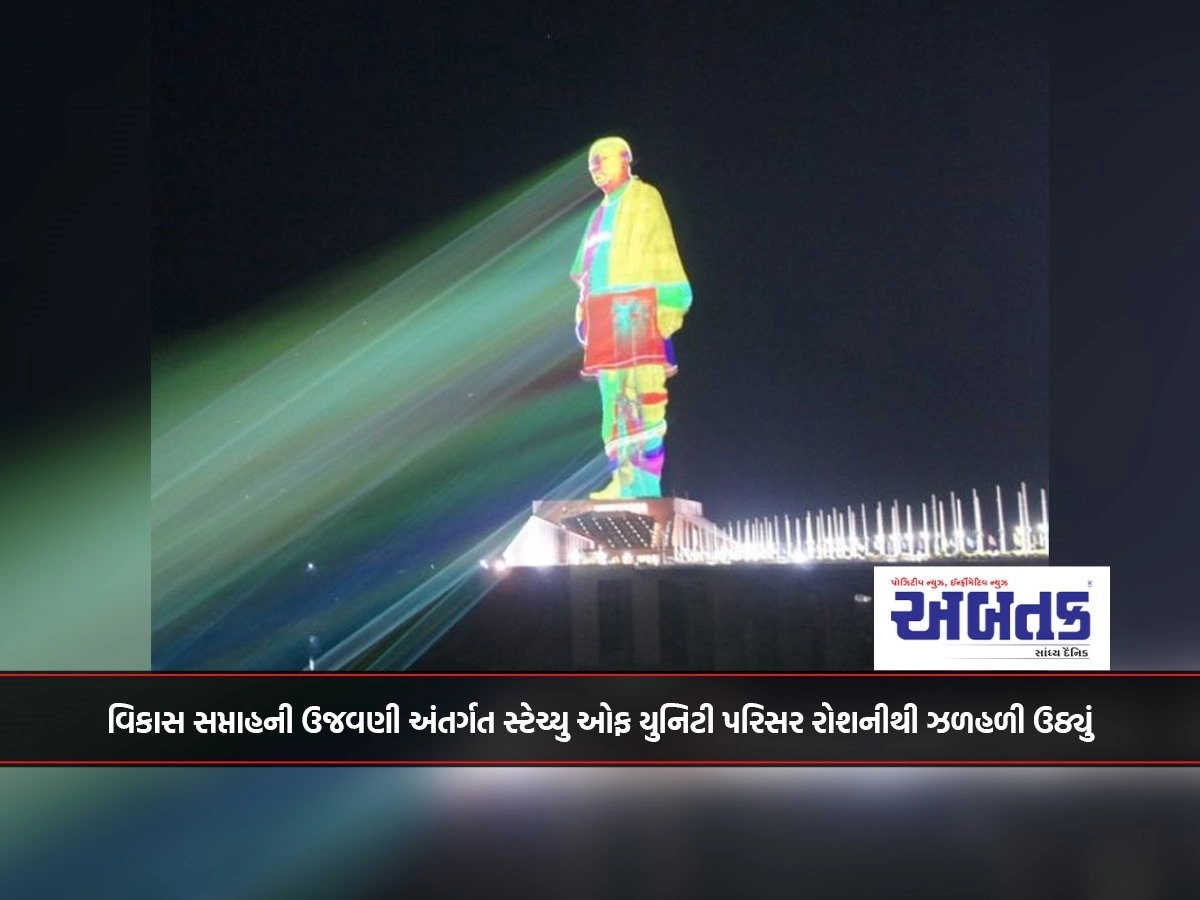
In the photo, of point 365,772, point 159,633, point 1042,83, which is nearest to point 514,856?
point 365,772

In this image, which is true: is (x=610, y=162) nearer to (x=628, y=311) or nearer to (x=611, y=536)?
(x=628, y=311)

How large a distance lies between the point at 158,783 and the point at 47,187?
60.7 inches

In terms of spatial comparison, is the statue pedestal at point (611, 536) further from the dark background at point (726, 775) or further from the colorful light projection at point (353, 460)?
the dark background at point (726, 775)

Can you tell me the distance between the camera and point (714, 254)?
12.1 feet

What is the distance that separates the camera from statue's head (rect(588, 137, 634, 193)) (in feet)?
12.0

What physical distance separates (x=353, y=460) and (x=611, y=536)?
681 mm

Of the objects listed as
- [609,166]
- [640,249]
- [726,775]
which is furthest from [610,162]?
[726,775]

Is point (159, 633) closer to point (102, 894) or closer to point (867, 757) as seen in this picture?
point (102, 894)

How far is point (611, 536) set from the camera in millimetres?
3637

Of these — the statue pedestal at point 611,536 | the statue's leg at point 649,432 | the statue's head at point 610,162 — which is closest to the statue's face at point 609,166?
the statue's head at point 610,162

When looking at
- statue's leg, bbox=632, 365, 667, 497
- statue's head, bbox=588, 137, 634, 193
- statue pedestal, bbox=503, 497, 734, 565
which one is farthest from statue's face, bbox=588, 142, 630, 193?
statue pedestal, bbox=503, 497, 734, 565

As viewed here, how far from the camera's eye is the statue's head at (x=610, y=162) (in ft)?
12.0

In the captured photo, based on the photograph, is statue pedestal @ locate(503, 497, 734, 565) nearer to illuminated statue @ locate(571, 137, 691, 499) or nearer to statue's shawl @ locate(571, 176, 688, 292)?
illuminated statue @ locate(571, 137, 691, 499)

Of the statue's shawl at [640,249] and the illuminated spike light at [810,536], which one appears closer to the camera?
the illuminated spike light at [810,536]
